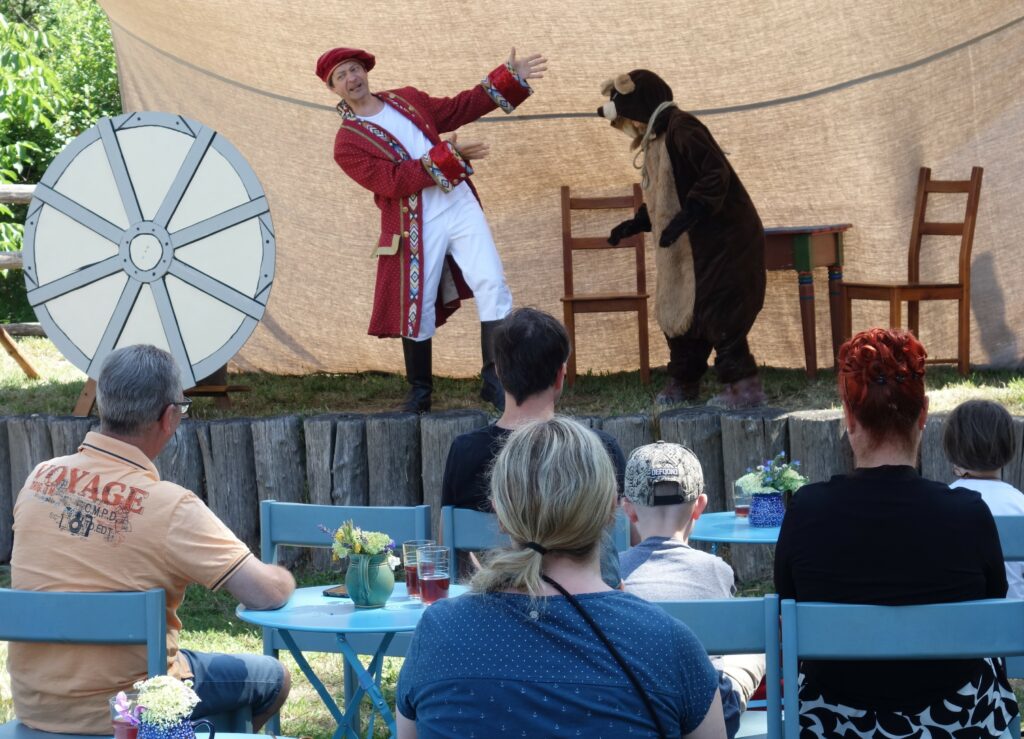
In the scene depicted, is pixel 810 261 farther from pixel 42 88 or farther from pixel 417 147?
pixel 42 88

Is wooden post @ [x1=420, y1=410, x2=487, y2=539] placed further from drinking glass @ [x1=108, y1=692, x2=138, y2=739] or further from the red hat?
drinking glass @ [x1=108, y1=692, x2=138, y2=739]

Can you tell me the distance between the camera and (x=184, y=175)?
17.4 feet

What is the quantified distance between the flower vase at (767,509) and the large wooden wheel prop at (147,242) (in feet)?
7.84

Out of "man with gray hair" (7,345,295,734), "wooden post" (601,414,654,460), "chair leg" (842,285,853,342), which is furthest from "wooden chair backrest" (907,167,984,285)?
"man with gray hair" (7,345,295,734)

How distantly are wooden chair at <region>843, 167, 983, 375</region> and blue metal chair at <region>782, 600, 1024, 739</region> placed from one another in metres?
3.92

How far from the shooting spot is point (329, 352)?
703cm

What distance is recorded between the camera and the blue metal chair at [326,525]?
305cm

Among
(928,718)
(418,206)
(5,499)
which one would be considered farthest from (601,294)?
(928,718)

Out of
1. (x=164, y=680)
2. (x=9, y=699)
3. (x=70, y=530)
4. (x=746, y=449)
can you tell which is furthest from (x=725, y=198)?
(x=164, y=680)

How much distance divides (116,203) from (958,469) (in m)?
3.46

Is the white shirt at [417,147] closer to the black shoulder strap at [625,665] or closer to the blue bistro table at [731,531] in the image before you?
the blue bistro table at [731,531]

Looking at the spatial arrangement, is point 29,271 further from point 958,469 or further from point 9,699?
point 958,469

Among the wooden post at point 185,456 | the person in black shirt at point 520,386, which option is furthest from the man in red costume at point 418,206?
the person in black shirt at point 520,386

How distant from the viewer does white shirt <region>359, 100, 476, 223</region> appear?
209 inches
